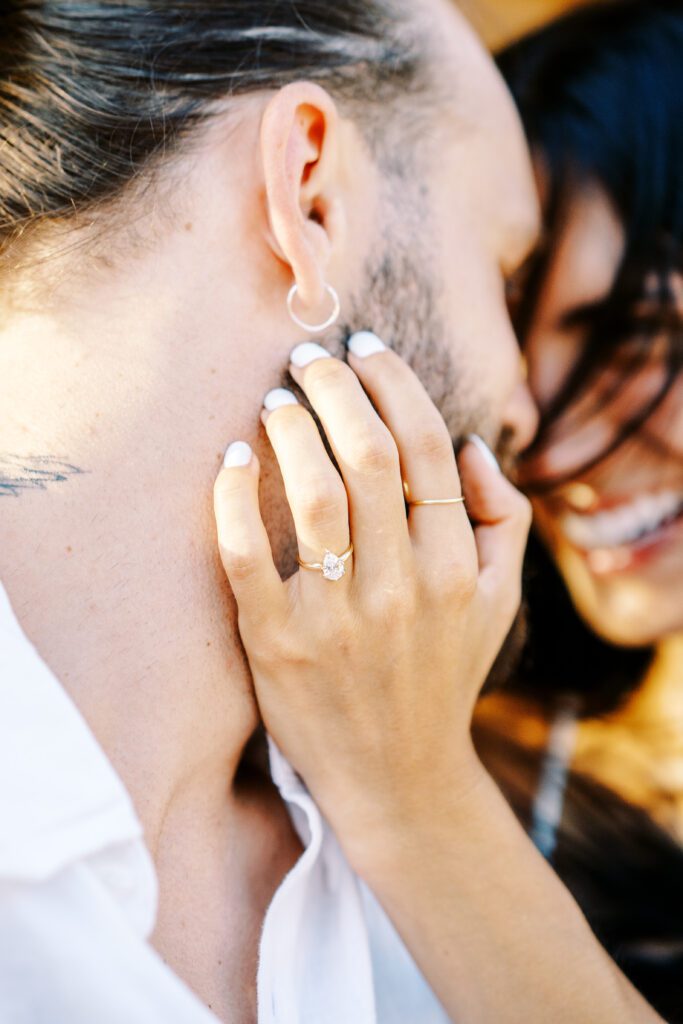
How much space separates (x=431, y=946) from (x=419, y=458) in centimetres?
67

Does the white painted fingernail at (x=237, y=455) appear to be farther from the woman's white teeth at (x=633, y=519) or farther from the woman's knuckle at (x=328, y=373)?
the woman's white teeth at (x=633, y=519)

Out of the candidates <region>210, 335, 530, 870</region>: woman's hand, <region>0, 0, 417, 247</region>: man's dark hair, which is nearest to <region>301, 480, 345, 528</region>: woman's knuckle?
<region>210, 335, 530, 870</region>: woman's hand

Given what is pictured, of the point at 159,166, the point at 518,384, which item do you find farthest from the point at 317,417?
the point at 518,384

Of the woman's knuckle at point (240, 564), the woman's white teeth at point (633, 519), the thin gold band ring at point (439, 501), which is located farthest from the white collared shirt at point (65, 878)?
the woman's white teeth at point (633, 519)

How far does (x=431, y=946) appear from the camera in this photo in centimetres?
115

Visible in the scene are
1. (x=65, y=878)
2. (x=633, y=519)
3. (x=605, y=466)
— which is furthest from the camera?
(x=633, y=519)

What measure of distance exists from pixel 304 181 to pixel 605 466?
41.9 inches

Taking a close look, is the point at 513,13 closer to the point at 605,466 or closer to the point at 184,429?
the point at 605,466

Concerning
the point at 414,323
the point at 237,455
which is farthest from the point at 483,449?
the point at 237,455

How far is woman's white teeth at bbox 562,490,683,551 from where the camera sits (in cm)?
199

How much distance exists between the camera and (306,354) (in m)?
1.10

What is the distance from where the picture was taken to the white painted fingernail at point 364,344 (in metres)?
1.14

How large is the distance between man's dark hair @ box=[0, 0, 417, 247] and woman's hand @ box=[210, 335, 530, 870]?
1.12ft

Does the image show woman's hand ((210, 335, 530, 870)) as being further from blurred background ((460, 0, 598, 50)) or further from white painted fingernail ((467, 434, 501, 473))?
blurred background ((460, 0, 598, 50))
